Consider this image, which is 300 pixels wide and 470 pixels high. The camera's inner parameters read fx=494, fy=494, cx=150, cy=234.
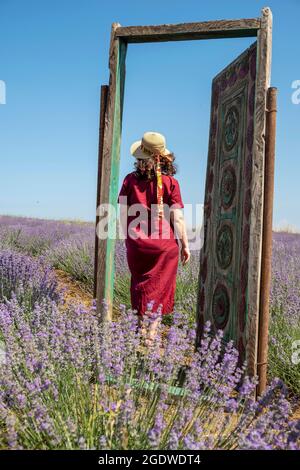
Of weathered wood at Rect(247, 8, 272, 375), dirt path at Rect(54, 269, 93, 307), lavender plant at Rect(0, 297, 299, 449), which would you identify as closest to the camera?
lavender plant at Rect(0, 297, 299, 449)

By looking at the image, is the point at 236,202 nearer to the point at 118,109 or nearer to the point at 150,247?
the point at 150,247

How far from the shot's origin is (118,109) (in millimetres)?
3564

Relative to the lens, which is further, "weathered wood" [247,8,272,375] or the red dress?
the red dress

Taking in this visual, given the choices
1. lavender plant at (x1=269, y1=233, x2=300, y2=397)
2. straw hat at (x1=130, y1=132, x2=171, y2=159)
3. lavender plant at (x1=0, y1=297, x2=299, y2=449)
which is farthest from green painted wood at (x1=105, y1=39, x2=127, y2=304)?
lavender plant at (x1=269, y1=233, x2=300, y2=397)

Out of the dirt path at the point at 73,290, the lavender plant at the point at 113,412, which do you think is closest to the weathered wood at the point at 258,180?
the lavender plant at the point at 113,412

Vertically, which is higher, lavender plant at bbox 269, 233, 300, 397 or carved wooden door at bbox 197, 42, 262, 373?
carved wooden door at bbox 197, 42, 262, 373

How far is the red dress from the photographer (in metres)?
3.79

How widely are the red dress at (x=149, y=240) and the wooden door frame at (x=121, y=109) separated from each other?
0.89 ft

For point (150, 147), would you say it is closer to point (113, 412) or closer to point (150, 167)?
point (150, 167)

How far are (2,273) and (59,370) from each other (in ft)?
9.48

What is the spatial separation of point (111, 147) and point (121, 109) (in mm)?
321

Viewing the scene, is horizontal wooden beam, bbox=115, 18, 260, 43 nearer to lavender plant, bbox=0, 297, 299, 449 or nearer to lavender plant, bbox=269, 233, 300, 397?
lavender plant, bbox=0, 297, 299, 449

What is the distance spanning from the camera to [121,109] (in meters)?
3.61

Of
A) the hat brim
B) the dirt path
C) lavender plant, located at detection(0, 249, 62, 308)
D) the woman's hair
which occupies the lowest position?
the dirt path
